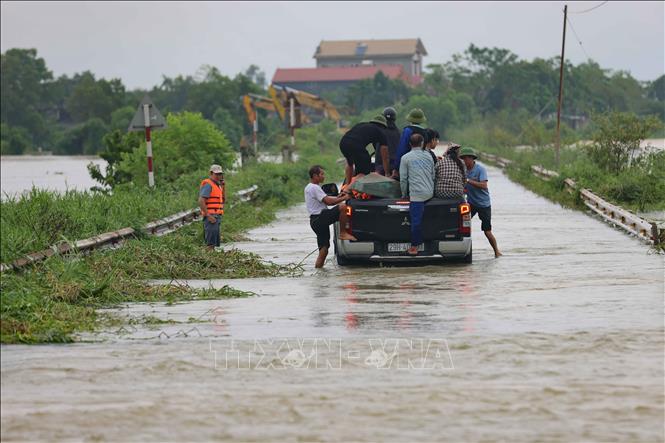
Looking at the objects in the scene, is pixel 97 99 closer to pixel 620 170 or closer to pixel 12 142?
pixel 12 142

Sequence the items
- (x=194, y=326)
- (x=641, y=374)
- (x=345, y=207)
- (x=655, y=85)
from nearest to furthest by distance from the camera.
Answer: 1. (x=641, y=374)
2. (x=194, y=326)
3. (x=345, y=207)
4. (x=655, y=85)

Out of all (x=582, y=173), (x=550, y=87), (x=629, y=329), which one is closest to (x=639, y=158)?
(x=582, y=173)

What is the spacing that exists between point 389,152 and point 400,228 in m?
2.00

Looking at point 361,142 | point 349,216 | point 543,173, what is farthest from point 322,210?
point 543,173

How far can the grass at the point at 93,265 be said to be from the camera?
14.1 m

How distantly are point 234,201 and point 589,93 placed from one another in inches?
5290

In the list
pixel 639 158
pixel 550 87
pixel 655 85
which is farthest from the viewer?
pixel 655 85

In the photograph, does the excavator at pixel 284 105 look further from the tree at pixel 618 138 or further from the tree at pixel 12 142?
the tree at pixel 12 142

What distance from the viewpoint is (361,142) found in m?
21.9

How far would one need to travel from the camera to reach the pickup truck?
2025cm

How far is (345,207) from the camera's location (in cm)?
2034

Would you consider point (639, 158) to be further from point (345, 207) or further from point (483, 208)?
point (345, 207)

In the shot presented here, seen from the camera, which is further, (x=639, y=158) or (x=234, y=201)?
(x=639, y=158)

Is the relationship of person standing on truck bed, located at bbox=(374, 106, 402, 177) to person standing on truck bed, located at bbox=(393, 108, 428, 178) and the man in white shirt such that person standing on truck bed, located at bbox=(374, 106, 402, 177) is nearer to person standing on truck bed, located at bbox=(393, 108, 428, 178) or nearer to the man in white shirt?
person standing on truck bed, located at bbox=(393, 108, 428, 178)
